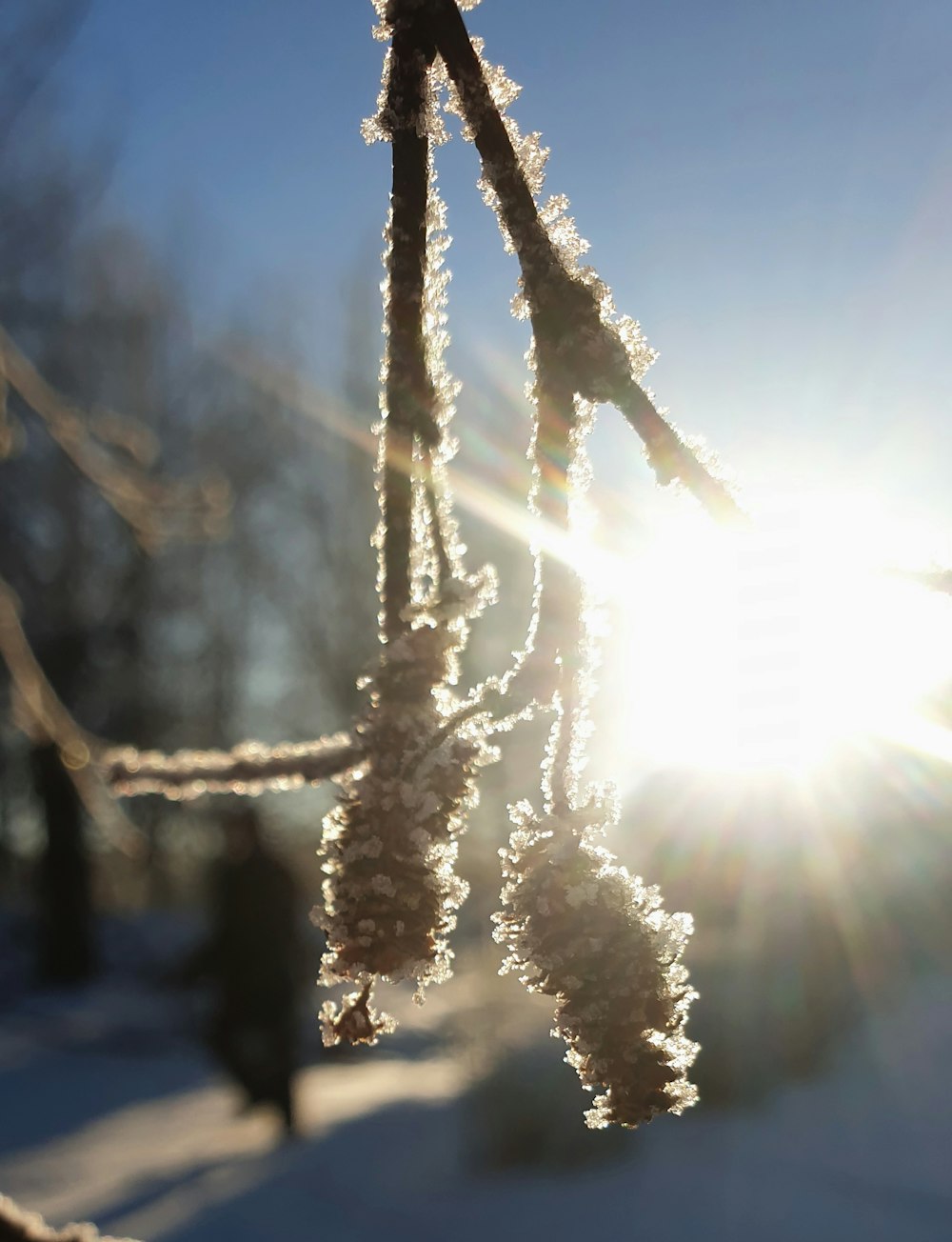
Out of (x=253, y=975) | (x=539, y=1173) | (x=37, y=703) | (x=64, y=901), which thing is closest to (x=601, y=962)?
(x=37, y=703)

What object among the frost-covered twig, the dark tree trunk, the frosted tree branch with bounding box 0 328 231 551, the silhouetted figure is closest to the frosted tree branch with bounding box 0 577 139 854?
the frosted tree branch with bounding box 0 328 231 551

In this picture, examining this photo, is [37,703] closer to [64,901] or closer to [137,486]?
[137,486]

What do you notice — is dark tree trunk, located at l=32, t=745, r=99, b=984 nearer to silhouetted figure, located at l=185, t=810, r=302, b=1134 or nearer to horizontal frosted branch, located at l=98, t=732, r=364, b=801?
silhouetted figure, located at l=185, t=810, r=302, b=1134

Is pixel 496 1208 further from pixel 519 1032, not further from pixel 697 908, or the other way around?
pixel 697 908

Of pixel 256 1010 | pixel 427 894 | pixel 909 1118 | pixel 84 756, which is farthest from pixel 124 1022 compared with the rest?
pixel 427 894

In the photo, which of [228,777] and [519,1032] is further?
[519,1032]

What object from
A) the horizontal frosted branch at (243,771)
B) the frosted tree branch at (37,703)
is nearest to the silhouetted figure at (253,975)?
the frosted tree branch at (37,703)

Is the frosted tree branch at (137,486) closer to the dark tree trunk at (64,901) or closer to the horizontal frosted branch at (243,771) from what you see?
the horizontal frosted branch at (243,771)
